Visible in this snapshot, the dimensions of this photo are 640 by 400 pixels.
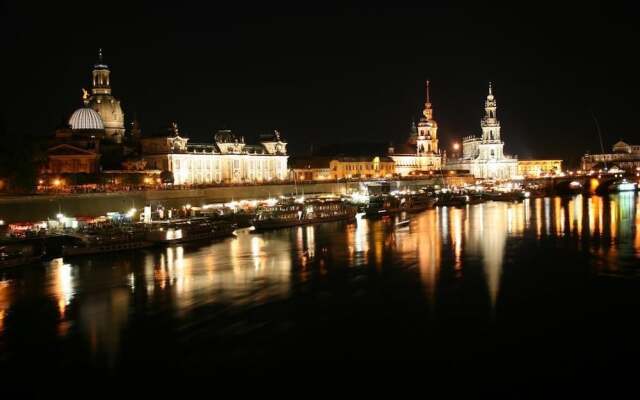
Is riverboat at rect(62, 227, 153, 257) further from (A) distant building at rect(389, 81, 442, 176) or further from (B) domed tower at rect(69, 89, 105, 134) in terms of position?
(A) distant building at rect(389, 81, 442, 176)

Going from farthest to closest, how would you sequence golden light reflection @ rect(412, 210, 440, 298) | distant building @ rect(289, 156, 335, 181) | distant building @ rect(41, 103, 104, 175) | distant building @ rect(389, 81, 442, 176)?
1. distant building @ rect(389, 81, 442, 176)
2. distant building @ rect(289, 156, 335, 181)
3. distant building @ rect(41, 103, 104, 175)
4. golden light reflection @ rect(412, 210, 440, 298)

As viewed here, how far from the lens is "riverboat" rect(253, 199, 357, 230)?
50.8 metres

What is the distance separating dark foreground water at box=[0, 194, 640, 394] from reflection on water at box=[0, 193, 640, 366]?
4.5 inches

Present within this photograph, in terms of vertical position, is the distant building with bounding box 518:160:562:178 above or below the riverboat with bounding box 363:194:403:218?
above

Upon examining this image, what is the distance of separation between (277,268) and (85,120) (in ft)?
161

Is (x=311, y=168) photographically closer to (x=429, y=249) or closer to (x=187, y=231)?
(x=187, y=231)

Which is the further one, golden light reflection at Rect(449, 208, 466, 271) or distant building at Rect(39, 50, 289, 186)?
distant building at Rect(39, 50, 289, 186)

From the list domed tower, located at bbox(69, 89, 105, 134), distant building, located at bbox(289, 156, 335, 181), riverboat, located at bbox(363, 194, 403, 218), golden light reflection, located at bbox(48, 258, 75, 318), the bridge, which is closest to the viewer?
golden light reflection, located at bbox(48, 258, 75, 318)

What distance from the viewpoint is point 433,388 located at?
16.3 m

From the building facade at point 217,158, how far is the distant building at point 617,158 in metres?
85.3

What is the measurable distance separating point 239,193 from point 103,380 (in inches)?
2017

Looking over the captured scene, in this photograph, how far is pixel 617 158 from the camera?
154250mm

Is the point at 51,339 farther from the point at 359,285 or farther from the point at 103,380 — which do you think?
the point at 359,285

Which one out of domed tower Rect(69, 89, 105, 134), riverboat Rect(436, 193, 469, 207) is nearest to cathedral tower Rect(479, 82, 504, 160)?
riverboat Rect(436, 193, 469, 207)
